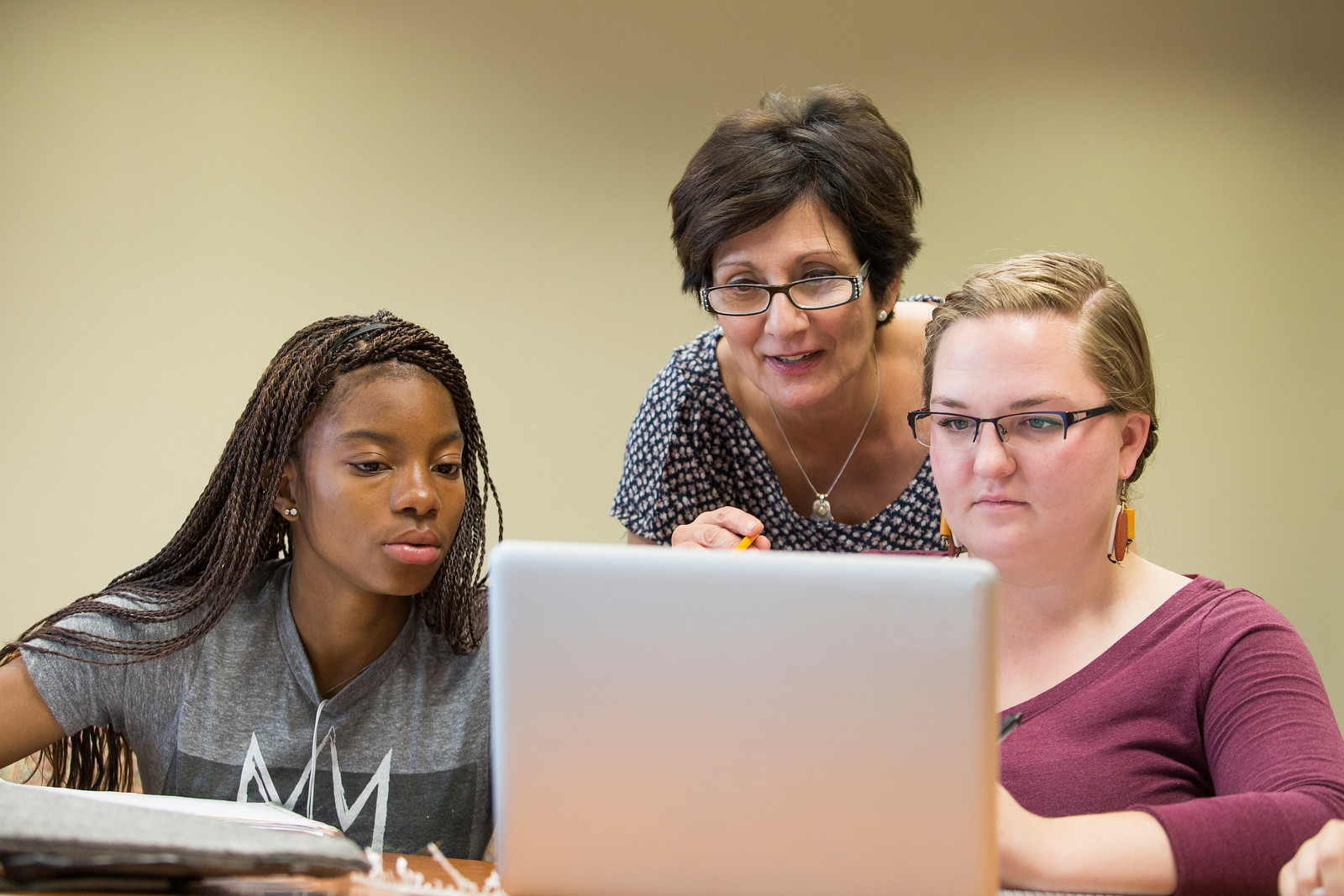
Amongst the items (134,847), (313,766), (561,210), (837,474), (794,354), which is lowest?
(313,766)

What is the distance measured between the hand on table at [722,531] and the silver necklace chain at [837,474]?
0.38 metres

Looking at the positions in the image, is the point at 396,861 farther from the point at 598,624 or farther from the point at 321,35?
the point at 321,35

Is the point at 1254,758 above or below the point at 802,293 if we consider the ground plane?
below

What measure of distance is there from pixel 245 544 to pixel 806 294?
0.83 m

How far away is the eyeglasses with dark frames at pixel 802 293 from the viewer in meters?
1.59

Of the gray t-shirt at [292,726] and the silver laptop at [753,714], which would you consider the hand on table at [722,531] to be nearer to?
the gray t-shirt at [292,726]

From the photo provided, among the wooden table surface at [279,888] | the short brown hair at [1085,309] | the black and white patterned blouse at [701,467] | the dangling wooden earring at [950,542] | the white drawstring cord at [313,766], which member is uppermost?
the short brown hair at [1085,309]

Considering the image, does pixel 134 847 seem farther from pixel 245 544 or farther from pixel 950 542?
pixel 950 542

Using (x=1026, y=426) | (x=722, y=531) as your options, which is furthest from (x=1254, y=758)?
(x=722, y=531)

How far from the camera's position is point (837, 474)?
1.88m

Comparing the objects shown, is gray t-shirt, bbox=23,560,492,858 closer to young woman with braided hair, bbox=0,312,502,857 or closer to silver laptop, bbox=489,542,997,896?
young woman with braided hair, bbox=0,312,502,857

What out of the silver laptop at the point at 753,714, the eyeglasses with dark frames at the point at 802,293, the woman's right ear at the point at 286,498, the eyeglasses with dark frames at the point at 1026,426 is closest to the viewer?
the silver laptop at the point at 753,714

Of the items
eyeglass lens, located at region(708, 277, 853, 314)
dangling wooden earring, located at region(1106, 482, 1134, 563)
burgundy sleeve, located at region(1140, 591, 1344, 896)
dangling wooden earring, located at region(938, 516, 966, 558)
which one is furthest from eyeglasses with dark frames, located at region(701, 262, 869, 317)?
burgundy sleeve, located at region(1140, 591, 1344, 896)

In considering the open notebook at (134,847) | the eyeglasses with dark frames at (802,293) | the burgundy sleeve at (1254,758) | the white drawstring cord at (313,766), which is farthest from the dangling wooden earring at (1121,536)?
the white drawstring cord at (313,766)
